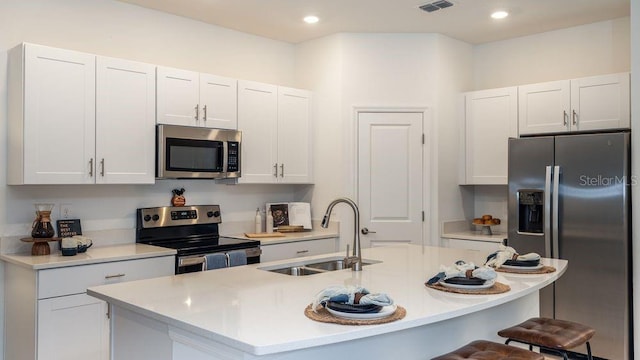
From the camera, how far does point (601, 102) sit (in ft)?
13.9

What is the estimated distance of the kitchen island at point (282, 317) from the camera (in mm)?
1662

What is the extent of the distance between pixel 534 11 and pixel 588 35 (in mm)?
705

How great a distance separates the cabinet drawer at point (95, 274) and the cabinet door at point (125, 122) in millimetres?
621

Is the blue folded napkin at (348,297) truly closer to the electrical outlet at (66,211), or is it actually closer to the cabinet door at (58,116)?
the cabinet door at (58,116)

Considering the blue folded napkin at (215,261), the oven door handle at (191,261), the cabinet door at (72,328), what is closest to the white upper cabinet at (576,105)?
the blue folded napkin at (215,261)

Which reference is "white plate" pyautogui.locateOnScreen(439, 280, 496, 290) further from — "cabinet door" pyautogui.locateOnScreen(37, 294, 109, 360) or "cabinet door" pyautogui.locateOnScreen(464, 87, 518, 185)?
"cabinet door" pyautogui.locateOnScreen(464, 87, 518, 185)

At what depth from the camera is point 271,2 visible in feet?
13.4

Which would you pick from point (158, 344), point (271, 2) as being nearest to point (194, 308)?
point (158, 344)

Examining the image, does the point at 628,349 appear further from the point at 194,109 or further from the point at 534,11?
the point at 194,109

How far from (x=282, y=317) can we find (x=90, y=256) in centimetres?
199

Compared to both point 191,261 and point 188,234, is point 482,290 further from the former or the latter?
point 188,234

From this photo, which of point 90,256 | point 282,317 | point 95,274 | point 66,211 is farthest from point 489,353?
point 66,211

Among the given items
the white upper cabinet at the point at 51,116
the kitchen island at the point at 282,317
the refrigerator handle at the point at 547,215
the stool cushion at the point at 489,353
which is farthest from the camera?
the refrigerator handle at the point at 547,215

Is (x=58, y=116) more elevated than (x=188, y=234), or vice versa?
(x=58, y=116)
